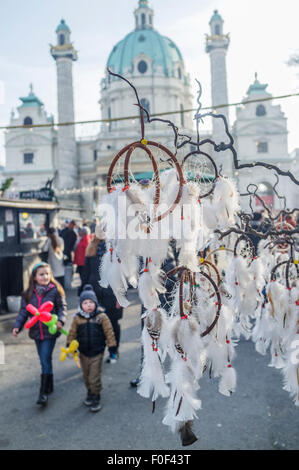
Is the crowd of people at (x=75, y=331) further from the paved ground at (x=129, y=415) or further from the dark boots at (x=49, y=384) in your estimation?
the paved ground at (x=129, y=415)

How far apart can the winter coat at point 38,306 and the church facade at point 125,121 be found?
1399 inches

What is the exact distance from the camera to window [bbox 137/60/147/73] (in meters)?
50.3

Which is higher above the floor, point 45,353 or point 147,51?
point 147,51

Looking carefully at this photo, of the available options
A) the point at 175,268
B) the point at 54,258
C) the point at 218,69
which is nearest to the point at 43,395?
the point at 175,268

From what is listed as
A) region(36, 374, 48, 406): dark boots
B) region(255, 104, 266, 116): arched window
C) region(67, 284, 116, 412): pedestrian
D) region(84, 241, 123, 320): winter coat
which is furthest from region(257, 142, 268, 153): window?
region(36, 374, 48, 406): dark boots

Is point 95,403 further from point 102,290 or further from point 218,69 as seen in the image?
point 218,69

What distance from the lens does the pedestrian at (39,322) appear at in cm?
472

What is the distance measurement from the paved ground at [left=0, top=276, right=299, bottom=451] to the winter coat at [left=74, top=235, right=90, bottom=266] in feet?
14.8

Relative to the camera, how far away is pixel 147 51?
5081 cm

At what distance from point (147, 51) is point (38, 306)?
53222mm

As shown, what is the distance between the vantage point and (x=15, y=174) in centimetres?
4794

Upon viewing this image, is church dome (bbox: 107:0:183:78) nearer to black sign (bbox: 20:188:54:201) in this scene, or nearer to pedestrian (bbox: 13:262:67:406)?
black sign (bbox: 20:188:54:201)
